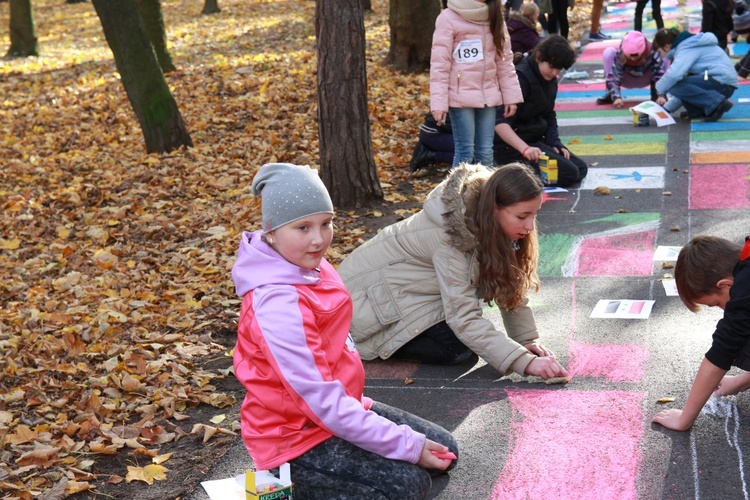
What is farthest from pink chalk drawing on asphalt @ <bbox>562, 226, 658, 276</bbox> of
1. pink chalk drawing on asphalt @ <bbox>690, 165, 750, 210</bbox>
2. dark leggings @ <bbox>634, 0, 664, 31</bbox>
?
dark leggings @ <bbox>634, 0, 664, 31</bbox>

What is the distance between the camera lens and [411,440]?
10.1 feet

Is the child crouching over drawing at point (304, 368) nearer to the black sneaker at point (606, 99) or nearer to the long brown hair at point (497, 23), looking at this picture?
the long brown hair at point (497, 23)

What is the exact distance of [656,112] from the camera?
9.45 m

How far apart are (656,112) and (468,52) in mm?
3381

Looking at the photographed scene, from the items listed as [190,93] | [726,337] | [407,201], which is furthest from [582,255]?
[190,93]

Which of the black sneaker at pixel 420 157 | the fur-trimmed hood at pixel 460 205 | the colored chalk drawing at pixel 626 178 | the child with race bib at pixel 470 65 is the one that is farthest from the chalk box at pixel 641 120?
the fur-trimmed hood at pixel 460 205

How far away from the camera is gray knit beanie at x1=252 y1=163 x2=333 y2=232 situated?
9.70ft

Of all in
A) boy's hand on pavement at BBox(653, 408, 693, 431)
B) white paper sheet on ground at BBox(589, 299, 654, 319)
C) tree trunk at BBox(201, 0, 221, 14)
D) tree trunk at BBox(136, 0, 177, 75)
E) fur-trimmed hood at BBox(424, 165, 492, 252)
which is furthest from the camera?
tree trunk at BBox(201, 0, 221, 14)

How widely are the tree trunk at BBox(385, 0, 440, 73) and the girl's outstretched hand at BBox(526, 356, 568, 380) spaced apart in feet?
27.9

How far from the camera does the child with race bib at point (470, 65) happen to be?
688 cm

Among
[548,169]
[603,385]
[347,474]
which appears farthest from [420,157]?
[347,474]

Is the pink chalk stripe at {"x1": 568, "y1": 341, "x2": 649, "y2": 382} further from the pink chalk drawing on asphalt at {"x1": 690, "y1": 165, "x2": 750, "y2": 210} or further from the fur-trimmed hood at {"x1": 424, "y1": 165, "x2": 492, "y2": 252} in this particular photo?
the pink chalk drawing on asphalt at {"x1": 690, "y1": 165, "x2": 750, "y2": 210}

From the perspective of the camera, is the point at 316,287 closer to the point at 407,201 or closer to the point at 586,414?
the point at 586,414

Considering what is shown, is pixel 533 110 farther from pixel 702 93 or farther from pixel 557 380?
pixel 557 380
